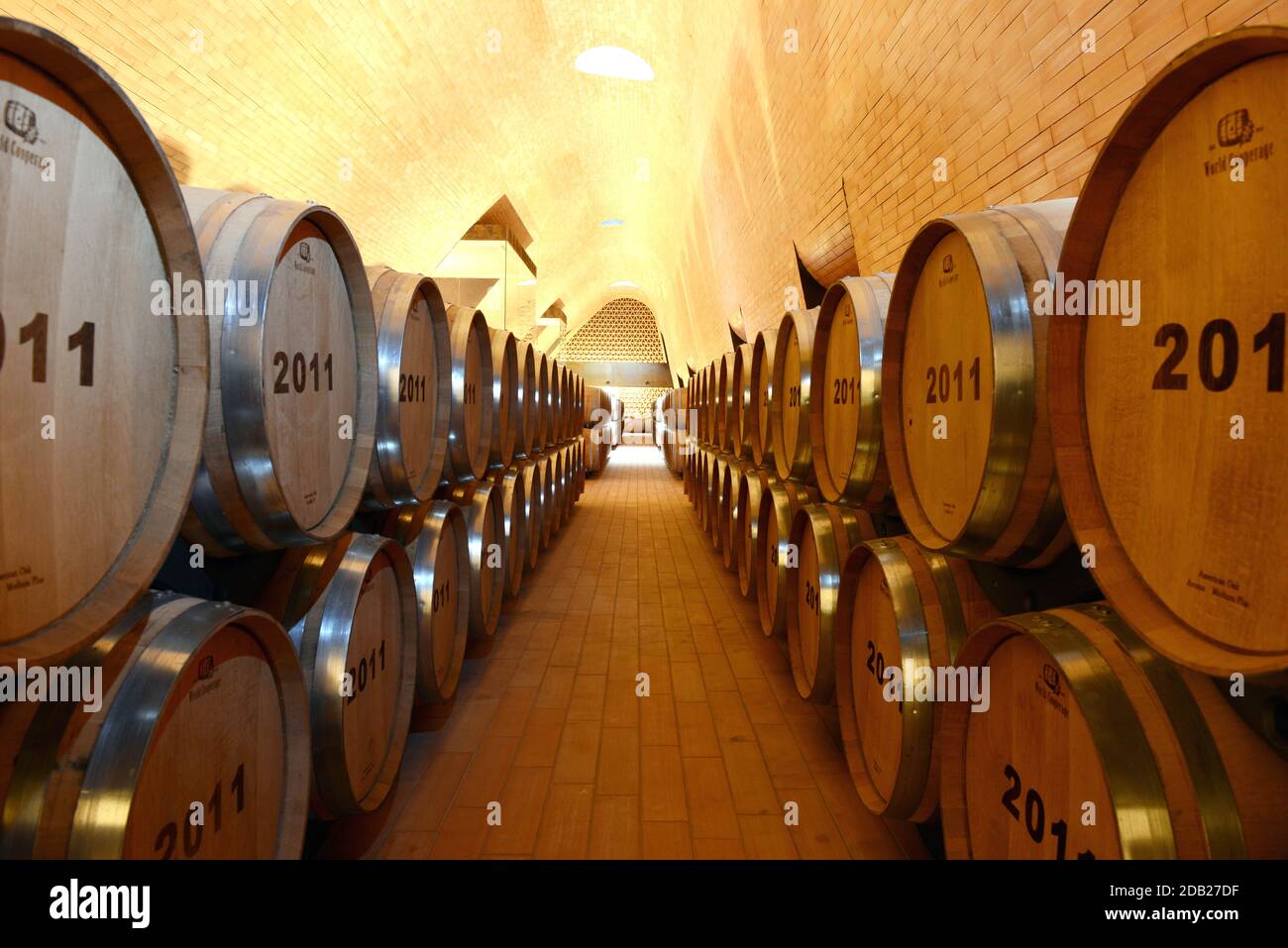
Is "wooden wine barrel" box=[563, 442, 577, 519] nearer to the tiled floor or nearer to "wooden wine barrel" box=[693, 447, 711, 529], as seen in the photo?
"wooden wine barrel" box=[693, 447, 711, 529]

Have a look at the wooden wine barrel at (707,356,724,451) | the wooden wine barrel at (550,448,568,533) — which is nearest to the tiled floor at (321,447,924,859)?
the wooden wine barrel at (707,356,724,451)

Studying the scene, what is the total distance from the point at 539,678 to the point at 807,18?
4.46 m

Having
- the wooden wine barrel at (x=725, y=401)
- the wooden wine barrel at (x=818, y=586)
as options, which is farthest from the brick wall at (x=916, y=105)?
the wooden wine barrel at (x=818, y=586)

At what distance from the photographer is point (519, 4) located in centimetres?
755

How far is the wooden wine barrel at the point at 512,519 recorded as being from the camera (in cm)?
412

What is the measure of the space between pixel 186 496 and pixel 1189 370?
1.42m

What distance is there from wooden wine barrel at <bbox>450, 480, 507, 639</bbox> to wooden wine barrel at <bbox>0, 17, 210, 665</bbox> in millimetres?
2117

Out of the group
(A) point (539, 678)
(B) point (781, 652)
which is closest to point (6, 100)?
(A) point (539, 678)

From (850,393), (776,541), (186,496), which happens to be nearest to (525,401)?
(776,541)

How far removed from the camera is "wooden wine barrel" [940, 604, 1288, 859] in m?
0.88

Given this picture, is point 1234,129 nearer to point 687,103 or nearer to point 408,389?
point 408,389

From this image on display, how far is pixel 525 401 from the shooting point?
4996 millimetres
